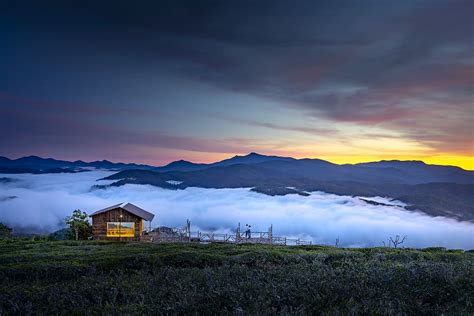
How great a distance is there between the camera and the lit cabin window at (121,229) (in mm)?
61125

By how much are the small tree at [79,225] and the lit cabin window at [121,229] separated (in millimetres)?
6791

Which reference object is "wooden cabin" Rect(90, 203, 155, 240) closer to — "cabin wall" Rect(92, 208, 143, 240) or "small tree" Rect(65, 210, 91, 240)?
"cabin wall" Rect(92, 208, 143, 240)

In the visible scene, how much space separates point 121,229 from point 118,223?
1062 millimetres

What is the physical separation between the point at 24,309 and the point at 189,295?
2.45m

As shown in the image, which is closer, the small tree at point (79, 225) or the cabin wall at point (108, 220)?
the cabin wall at point (108, 220)

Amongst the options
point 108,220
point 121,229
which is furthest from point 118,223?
point 108,220

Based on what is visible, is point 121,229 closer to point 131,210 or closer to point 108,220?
point 108,220

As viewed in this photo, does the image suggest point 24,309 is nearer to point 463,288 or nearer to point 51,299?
point 51,299

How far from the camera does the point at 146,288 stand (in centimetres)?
683

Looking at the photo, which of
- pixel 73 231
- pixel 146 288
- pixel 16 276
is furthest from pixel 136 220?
pixel 146 288

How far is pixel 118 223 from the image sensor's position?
202 ft

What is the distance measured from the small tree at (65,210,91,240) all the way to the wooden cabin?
5.07 m

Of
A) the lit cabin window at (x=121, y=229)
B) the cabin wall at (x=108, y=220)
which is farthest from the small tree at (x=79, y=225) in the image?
the lit cabin window at (x=121, y=229)

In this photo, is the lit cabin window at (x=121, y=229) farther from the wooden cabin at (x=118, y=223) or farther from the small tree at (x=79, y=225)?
the small tree at (x=79, y=225)
